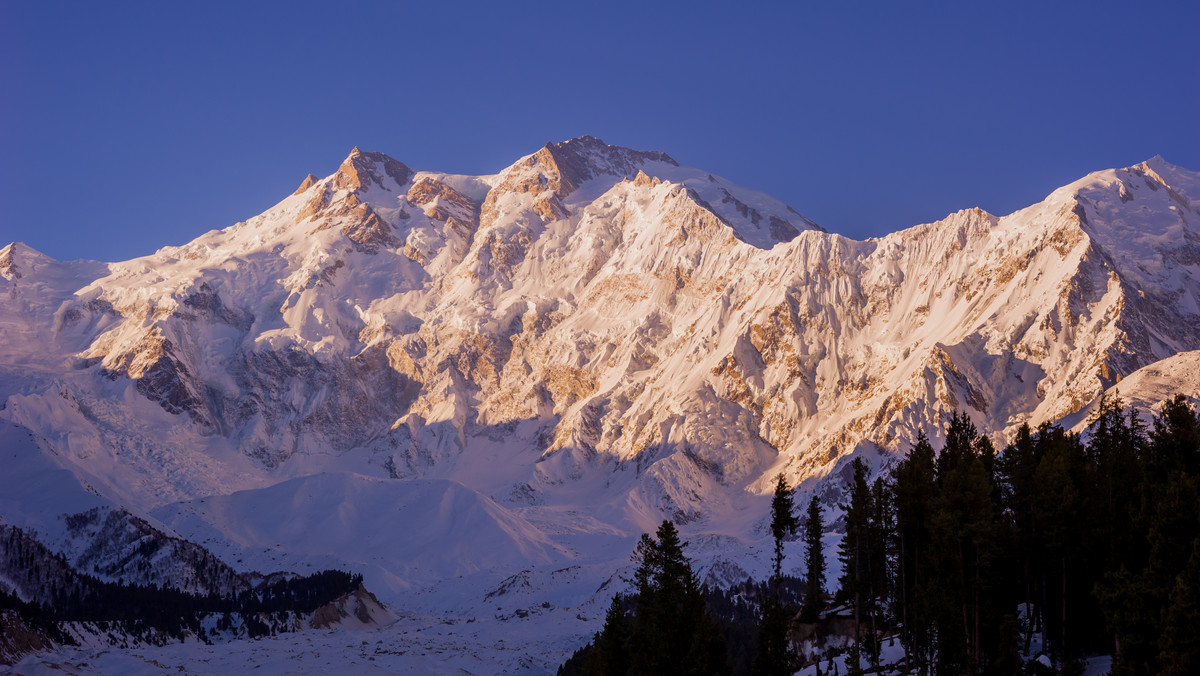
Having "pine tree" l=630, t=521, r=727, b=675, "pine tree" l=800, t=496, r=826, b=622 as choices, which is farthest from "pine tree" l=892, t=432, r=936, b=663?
"pine tree" l=630, t=521, r=727, b=675

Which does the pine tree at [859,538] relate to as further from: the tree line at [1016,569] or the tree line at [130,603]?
the tree line at [130,603]

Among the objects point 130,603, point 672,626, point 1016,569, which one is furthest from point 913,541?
point 130,603

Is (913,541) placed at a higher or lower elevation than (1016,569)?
higher

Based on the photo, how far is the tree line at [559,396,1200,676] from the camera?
57.0 meters

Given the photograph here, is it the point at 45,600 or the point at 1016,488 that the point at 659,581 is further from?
the point at 45,600

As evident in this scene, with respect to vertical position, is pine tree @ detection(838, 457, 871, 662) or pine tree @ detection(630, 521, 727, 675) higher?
pine tree @ detection(838, 457, 871, 662)

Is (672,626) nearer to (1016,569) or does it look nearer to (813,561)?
(813,561)

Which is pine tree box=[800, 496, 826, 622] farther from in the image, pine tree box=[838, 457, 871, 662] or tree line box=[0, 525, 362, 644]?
tree line box=[0, 525, 362, 644]

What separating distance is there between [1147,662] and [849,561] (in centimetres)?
3434

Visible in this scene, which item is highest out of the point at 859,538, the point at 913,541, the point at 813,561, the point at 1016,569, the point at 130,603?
the point at 859,538

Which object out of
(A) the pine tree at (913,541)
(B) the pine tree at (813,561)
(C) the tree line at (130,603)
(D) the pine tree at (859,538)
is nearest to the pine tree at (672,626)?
(A) the pine tree at (913,541)

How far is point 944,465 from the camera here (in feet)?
299

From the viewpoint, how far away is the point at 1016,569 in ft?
262

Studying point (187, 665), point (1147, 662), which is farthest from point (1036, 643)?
point (187, 665)
